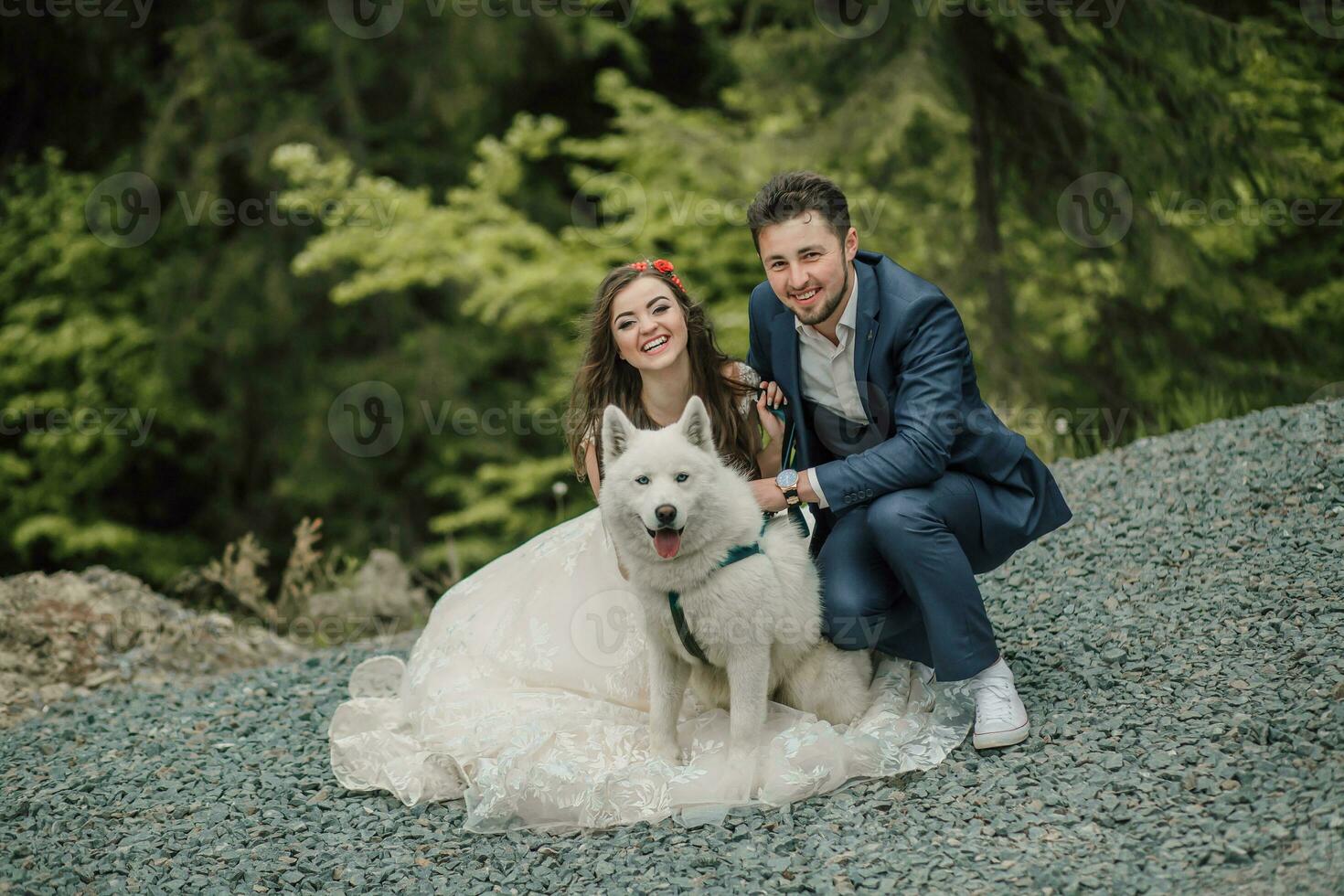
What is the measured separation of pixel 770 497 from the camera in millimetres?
3488

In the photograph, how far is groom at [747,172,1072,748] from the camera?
3330 mm

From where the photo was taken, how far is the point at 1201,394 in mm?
6852

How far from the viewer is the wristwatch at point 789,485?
346 centimetres

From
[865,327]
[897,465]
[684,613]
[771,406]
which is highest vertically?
[865,327]

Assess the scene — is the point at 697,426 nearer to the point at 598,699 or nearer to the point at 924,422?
the point at 924,422

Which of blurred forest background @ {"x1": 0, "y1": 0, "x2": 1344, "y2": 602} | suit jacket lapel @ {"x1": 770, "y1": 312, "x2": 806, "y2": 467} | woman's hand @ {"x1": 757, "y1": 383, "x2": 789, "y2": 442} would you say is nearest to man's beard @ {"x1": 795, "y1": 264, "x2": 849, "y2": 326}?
suit jacket lapel @ {"x1": 770, "y1": 312, "x2": 806, "y2": 467}

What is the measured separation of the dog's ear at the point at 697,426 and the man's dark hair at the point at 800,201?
620 mm

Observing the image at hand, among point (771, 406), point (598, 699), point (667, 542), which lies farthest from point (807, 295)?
point (598, 699)

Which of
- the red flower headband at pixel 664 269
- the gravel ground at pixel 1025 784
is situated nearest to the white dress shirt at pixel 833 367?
the red flower headband at pixel 664 269

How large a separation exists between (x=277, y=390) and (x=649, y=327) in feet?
28.6

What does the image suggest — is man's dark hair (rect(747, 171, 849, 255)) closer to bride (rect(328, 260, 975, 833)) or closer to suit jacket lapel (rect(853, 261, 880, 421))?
suit jacket lapel (rect(853, 261, 880, 421))

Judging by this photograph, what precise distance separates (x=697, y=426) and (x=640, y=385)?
75 cm

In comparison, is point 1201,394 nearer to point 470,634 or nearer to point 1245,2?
point 1245,2

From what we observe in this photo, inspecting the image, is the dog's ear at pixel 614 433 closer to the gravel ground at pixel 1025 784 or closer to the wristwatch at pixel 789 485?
the wristwatch at pixel 789 485
